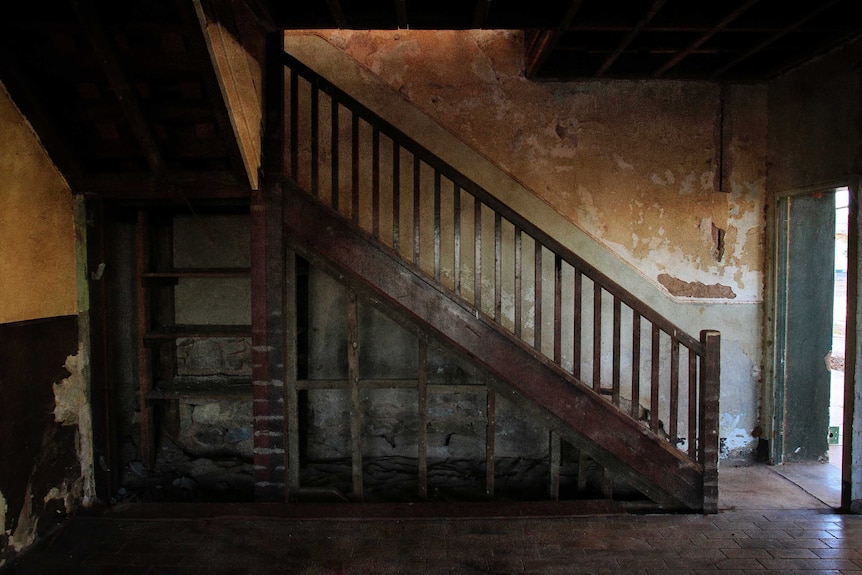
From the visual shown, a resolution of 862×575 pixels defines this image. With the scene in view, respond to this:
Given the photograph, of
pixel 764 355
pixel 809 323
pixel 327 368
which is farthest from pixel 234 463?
pixel 809 323

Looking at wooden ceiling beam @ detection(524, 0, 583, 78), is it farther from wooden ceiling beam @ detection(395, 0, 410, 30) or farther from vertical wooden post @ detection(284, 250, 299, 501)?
vertical wooden post @ detection(284, 250, 299, 501)

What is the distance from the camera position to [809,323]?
15.4ft

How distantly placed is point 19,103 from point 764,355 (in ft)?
20.4

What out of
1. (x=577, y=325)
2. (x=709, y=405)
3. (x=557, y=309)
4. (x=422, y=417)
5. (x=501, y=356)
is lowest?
(x=422, y=417)

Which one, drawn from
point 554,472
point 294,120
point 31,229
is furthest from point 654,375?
point 31,229

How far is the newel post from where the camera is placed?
11.8ft

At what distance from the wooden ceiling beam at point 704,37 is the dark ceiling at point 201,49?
1 cm

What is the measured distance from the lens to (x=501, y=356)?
3.63 metres

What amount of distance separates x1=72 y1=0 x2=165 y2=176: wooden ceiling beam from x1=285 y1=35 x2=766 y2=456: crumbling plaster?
1.84 meters

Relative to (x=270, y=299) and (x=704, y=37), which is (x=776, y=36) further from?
(x=270, y=299)

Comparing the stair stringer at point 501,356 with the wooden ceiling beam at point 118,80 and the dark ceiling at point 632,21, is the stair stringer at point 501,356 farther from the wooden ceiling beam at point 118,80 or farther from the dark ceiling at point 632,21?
the dark ceiling at point 632,21

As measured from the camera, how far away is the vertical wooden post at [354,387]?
378 cm

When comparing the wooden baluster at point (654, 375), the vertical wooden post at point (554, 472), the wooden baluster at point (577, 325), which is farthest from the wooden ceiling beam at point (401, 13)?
the vertical wooden post at point (554, 472)

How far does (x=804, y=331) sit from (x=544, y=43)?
351 centimetres
